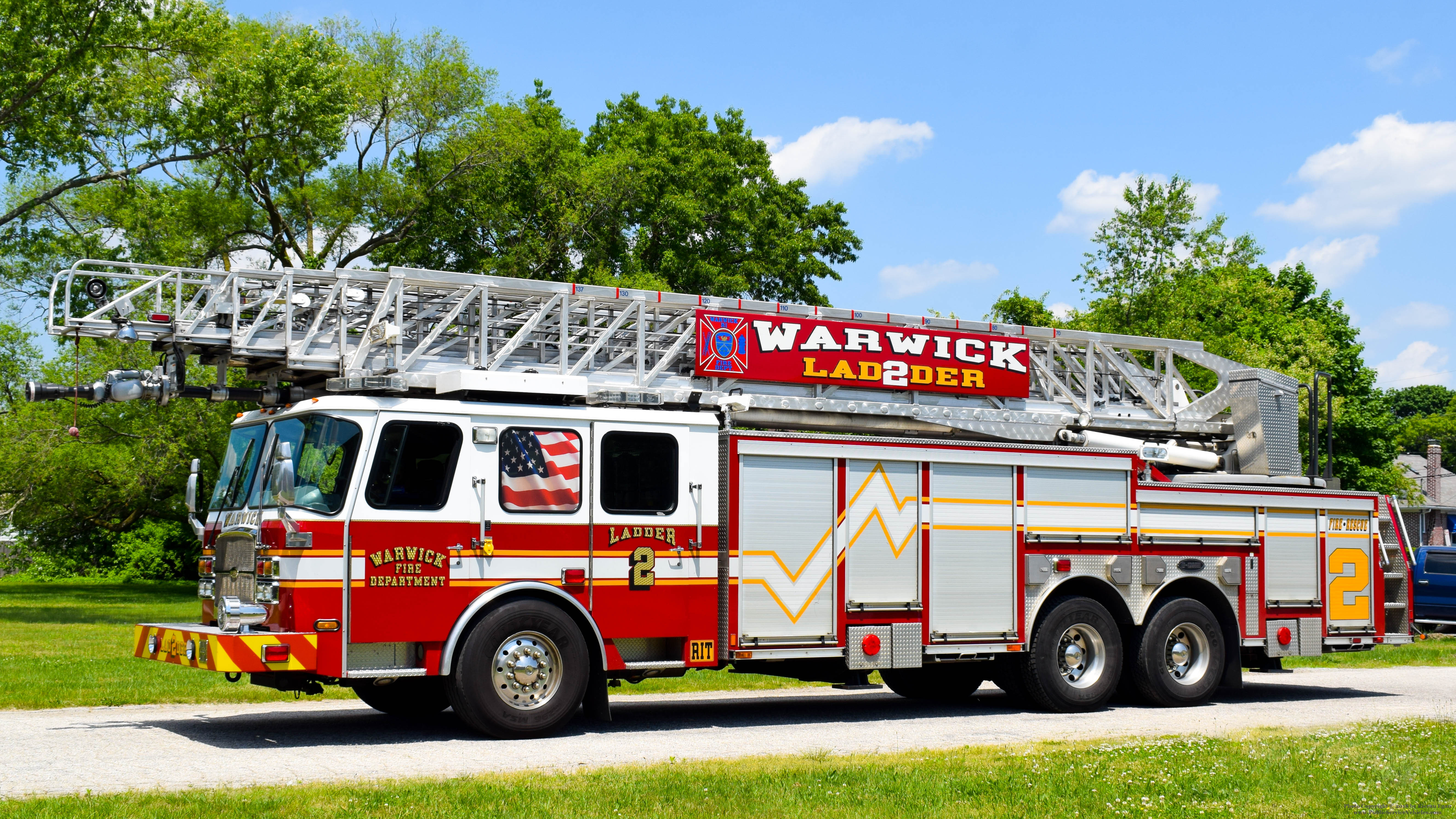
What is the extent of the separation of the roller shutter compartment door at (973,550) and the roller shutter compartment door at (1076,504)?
0.26m

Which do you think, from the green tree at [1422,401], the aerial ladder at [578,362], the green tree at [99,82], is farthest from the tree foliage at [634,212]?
the green tree at [1422,401]

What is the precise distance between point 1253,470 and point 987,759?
7.08 metres

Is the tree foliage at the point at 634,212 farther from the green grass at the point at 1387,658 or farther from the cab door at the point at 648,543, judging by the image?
the cab door at the point at 648,543

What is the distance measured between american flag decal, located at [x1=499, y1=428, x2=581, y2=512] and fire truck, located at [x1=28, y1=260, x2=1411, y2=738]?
0.02 metres

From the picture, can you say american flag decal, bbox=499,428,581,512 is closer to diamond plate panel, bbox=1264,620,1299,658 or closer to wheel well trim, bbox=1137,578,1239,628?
wheel well trim, bbox=1137,578,1239,628

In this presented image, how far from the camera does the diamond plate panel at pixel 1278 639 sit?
48.2ft

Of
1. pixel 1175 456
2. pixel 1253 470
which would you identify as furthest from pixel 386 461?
pixel 1253 470

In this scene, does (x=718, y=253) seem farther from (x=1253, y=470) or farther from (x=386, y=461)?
(x=386, y=461)

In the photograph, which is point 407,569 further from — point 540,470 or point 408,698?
point 408,698

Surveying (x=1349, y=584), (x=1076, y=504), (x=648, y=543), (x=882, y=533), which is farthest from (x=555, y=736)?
(x=1349, y=584)

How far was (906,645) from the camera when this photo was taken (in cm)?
1269

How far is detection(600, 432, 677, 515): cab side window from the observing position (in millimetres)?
11477

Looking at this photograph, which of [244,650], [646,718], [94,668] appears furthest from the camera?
[94,668]

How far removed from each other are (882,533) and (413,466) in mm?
4295
